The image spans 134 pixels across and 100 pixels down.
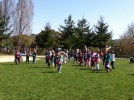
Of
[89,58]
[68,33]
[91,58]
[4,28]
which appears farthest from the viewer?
[68,33]

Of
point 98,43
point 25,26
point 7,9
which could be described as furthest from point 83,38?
point 7,9

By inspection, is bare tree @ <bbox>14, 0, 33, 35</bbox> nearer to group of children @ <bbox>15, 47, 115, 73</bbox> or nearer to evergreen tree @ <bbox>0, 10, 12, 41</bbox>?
evergreen tree @ <bbox>0, 10, 12, 41</bbox>

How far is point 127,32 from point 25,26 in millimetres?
47268

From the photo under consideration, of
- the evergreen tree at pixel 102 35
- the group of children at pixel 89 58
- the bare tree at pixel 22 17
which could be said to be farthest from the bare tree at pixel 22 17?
the group of children at pixel 89 58

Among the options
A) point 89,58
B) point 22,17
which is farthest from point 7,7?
point 89,58

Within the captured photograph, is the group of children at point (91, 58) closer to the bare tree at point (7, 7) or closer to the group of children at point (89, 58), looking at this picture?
the group of children at point (89, 58)

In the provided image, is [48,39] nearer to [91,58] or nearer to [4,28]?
[4,28]

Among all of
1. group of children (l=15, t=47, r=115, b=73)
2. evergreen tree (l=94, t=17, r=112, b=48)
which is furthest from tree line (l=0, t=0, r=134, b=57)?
group of children (l=15, t=47, r=115, b=73)

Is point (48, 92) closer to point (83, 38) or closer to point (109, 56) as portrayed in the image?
point (109, 56)

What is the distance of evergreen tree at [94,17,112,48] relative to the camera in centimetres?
7619

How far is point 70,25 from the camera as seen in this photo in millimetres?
79938

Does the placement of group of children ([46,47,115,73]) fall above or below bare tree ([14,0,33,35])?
below

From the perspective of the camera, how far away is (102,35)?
7638 centimetres

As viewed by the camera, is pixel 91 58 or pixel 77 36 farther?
pixel 77 36
